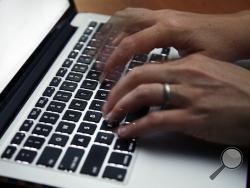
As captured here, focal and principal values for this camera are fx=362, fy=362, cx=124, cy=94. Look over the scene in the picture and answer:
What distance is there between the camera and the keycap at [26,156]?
1.48 ft

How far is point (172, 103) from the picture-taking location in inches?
17.8

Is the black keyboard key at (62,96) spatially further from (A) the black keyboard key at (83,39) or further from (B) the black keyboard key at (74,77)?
(A) the black keyboard key at (83,39)

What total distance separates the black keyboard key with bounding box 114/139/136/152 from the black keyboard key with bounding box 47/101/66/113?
104mm

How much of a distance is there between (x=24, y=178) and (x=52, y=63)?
0.75 ft

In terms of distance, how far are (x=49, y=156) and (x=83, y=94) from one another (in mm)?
123

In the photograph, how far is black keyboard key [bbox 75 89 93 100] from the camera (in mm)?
536

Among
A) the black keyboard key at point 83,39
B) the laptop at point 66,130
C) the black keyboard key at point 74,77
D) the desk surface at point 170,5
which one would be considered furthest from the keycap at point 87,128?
the desk surface at point 170,5

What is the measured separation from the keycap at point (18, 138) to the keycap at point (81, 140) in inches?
2.8

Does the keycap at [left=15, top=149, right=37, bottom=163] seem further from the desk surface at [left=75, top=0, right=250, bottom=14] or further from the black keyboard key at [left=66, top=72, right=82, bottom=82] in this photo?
the desk surface at [left=75, top=0, right=250, bottom=14]

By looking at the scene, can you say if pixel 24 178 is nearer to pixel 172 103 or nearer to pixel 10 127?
pixel 10 127

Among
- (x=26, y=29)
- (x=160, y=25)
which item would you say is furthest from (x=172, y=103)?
(x=26, y=29)

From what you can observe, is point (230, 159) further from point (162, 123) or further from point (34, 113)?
point (34, 113)

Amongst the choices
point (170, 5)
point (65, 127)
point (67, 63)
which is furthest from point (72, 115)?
point (170, 5)

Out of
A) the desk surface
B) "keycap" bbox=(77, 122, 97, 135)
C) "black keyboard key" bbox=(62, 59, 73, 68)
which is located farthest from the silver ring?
the desk surface
